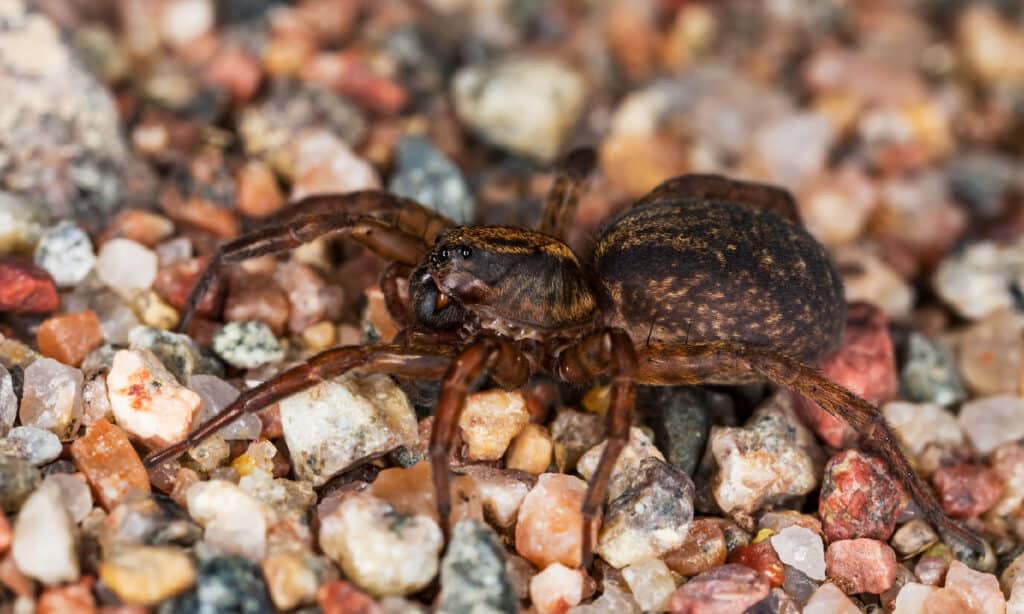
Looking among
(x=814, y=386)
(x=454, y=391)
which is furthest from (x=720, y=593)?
(x=454, y=391)

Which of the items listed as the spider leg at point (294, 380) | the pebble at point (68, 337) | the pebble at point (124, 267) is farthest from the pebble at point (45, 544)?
the pebble at point (124, 267)

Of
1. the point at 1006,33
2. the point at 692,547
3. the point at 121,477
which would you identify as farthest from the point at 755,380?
the point at 1006,33

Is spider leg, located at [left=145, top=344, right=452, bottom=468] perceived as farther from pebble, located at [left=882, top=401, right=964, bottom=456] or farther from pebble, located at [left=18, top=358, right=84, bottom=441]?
pebble, located at [left=882, top=401, right=964, bottom=456]

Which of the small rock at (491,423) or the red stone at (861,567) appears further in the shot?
the small rock at (491,423)

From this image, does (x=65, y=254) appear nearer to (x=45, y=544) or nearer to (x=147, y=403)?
(x=147, y=403)

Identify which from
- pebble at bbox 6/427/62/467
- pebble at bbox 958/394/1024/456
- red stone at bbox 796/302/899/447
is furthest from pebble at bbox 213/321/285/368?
pebble at bbox 958/394/1024/456

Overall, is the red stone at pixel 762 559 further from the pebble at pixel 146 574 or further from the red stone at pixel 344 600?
the pebble at pixel 146 574
